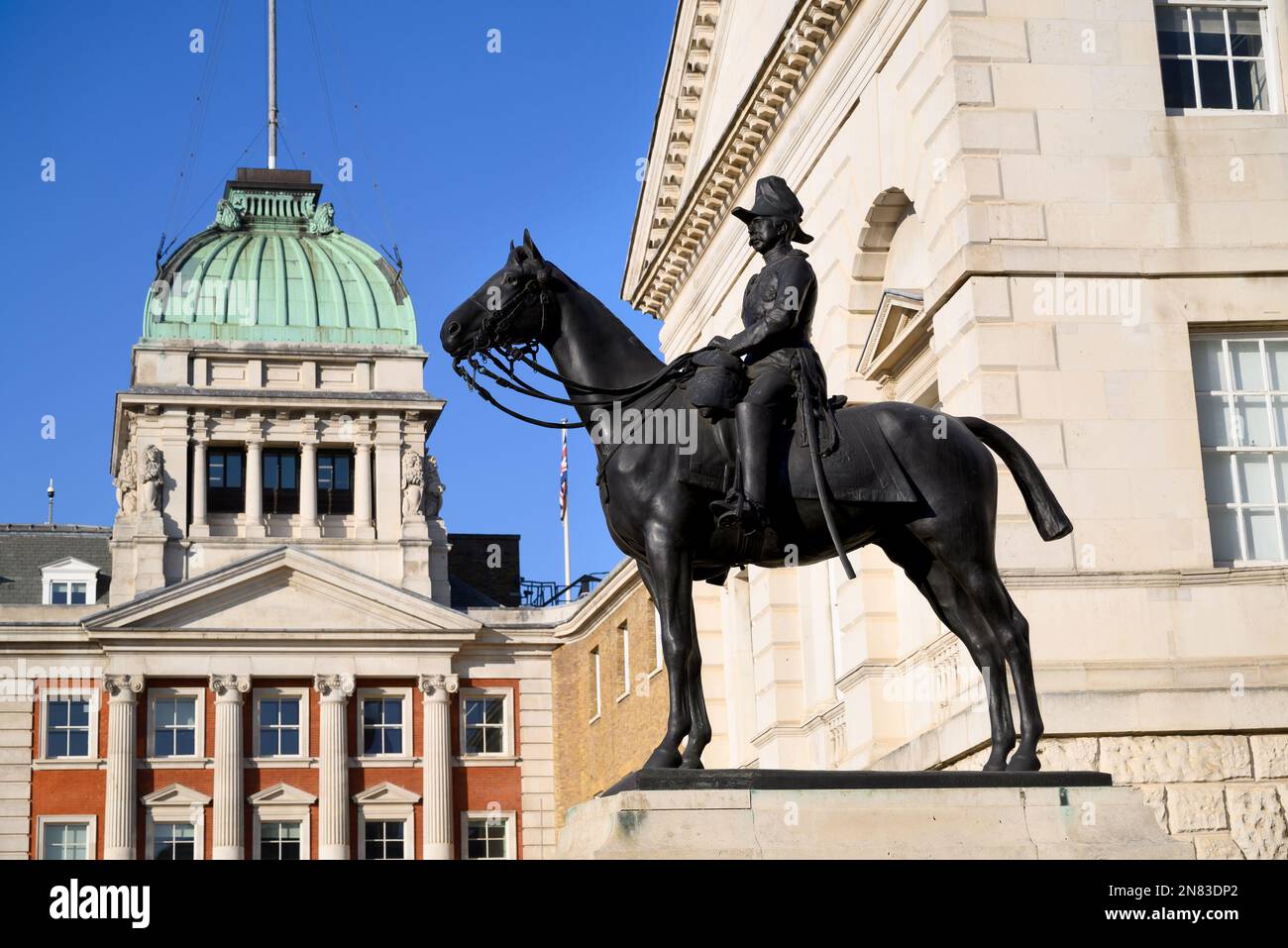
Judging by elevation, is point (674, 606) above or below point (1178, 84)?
below

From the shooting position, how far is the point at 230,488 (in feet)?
228

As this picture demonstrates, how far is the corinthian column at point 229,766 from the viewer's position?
201 feet

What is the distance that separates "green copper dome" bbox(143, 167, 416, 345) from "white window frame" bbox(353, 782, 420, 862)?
16.5 meters

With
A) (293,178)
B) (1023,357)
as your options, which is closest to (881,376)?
(1023,357)

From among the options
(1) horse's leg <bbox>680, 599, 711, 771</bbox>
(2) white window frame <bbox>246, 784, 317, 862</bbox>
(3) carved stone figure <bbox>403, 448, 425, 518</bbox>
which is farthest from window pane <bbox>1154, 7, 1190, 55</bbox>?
(3) carved stone figure <bbox>403, 448, 425, 518</bbox>

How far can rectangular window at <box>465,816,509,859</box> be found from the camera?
2534 inches

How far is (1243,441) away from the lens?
2039 cm

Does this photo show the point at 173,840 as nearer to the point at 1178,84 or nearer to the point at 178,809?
the point at 178,809

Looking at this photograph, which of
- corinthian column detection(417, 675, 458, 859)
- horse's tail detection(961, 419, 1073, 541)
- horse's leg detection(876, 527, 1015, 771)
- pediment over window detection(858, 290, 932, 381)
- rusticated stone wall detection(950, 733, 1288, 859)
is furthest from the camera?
corinthian column detection(417, 675, 458, 859)

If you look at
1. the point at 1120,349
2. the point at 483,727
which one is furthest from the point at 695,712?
the point at 483,727

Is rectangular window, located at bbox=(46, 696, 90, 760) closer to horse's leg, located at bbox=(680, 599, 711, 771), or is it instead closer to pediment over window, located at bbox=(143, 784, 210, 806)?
pediment over window, located at bbox=(143, 784, 210, 806)

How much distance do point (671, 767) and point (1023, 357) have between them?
10.1 meters

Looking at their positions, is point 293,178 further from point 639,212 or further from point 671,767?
point 671,767

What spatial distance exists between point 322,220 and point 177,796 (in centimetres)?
2289
